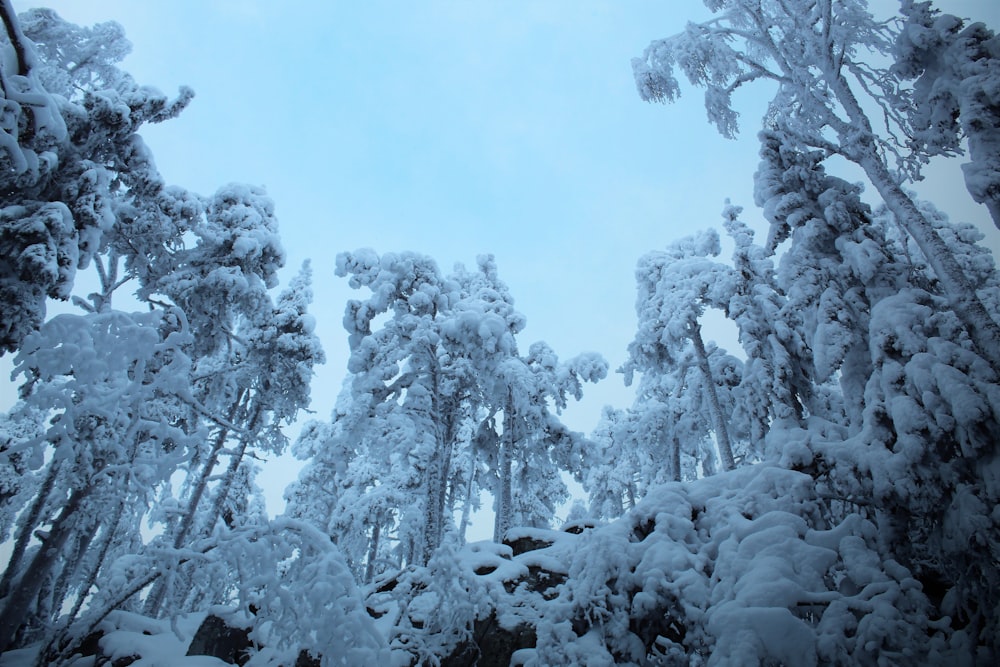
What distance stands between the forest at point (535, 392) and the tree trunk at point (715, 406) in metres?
0.29

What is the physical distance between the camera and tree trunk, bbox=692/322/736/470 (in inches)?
634

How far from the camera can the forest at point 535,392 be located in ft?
14.9

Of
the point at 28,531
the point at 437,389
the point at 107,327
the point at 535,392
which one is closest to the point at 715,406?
the point at 535,392

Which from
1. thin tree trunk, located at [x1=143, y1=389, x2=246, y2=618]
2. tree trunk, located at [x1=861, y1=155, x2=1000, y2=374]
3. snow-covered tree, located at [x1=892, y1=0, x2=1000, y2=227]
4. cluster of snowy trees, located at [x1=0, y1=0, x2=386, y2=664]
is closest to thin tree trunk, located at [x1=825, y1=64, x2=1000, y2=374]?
tree trunk, located at [x1=861, y1=155, x2=1000, y2=374]

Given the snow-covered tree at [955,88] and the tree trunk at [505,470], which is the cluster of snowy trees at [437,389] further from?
the snow-covered tree at [955,88]

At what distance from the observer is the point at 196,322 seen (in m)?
13.9

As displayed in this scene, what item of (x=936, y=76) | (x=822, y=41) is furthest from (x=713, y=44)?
(x=936, y=76)

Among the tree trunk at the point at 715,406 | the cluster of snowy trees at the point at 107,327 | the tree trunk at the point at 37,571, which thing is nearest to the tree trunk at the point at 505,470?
the tree trunk at the point at 715,406

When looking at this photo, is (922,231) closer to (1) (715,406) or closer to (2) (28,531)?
(1) (715,406)

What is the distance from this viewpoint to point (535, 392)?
16.4m

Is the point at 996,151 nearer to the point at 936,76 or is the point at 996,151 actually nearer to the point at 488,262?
the point at 936,76

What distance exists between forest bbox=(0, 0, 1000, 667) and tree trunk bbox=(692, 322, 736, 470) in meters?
0.29

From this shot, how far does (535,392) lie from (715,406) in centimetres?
657

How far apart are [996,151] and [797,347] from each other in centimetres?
479
